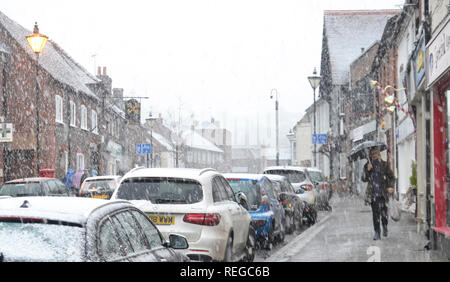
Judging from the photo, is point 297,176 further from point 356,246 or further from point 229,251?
point 229,251

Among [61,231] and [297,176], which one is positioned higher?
[297,176]

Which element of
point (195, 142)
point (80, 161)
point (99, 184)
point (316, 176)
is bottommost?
point (99, 184)

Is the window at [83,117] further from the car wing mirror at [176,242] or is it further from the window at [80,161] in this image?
the car wing mirror at [176,242]

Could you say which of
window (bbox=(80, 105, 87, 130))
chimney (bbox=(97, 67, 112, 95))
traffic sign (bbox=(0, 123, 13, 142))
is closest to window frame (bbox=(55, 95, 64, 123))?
window (bbox=(80, 105, 87, 130))

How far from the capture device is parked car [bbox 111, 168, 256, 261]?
8938 mm

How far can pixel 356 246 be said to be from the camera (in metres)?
12.9

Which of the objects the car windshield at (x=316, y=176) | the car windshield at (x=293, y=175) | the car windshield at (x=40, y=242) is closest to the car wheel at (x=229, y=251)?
the car windshield at (x=40, y=242)

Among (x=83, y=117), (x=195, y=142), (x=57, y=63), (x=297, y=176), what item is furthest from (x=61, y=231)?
(x=195, y=142)

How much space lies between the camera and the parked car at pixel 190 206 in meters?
8.94

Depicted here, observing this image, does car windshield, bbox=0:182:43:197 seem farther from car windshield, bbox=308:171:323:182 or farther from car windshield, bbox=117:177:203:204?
car windshield, bbox=308:171:323:182

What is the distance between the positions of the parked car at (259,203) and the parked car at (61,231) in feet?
26.1

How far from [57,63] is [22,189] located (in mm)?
24743

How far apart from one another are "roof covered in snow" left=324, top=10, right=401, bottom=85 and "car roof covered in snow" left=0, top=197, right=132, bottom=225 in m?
42.7
